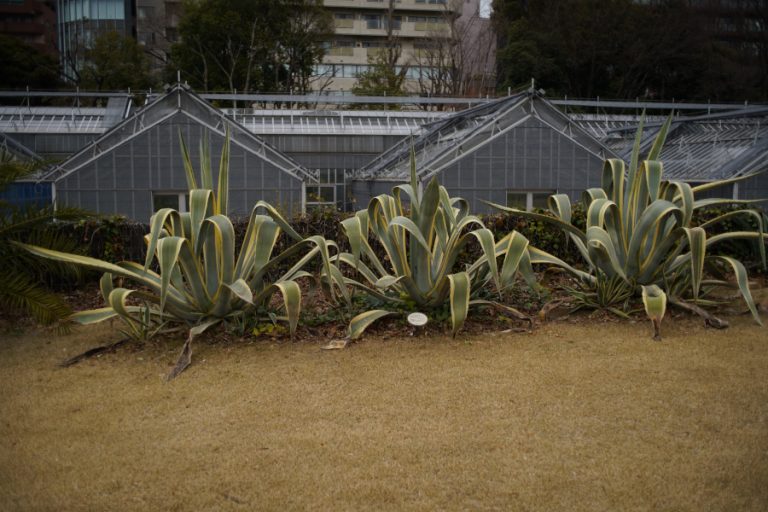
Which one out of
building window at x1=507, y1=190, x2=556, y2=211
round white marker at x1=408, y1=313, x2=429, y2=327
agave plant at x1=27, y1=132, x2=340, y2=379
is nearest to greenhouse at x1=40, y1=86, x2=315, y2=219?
building window at x1=507, y1=190, x2=556, y2=211

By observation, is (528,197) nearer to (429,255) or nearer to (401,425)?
(429,255)

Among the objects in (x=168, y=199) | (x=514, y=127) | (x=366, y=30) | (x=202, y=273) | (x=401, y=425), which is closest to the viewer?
(x=401, y=425)

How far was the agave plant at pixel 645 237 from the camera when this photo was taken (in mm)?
6961

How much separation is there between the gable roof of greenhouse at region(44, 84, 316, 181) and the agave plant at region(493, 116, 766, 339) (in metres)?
7.23

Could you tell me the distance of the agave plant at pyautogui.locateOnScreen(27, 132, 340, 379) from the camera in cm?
637

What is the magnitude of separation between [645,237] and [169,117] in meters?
9.08

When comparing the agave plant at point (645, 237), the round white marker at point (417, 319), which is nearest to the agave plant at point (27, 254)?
the round white marker at point (417, 319)

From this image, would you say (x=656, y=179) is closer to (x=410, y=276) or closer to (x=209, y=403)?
(x=410, y=276)

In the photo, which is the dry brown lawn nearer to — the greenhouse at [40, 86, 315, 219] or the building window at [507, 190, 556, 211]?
the greenhouse at [40, 86, 315, 219]

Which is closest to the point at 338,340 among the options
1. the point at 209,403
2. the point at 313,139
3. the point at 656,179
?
the point at 209,403

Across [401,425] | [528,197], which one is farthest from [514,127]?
[401,425]

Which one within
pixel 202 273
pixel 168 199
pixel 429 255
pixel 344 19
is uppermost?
pixel 344 19

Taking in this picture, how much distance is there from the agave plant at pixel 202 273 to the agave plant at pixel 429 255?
0.62 metres

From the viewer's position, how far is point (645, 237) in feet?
23.3
